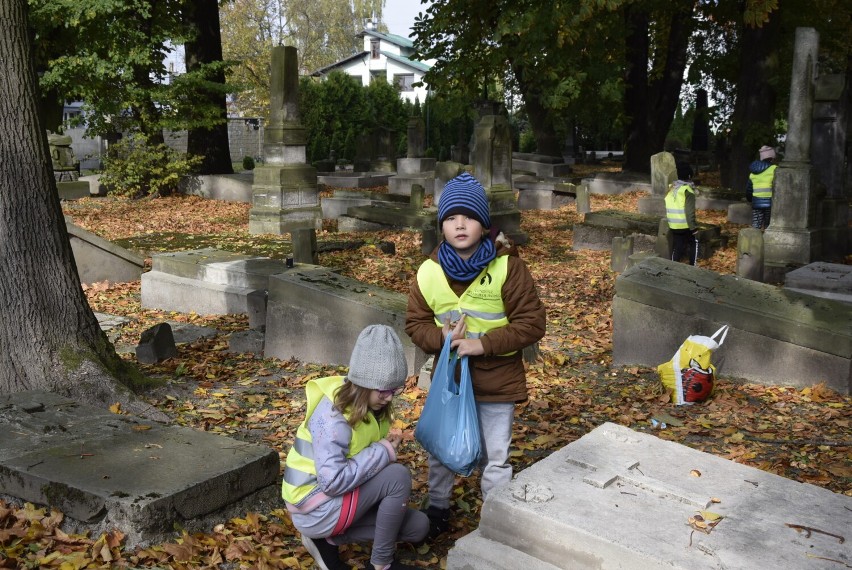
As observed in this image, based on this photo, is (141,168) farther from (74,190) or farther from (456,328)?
(456,328)

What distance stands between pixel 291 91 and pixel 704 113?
76.2 feet

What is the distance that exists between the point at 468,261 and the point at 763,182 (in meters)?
11.0

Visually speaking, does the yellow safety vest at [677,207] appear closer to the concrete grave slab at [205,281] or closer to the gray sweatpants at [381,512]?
the concrete grave slab at [205,281]

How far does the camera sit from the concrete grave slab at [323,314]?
7.14m

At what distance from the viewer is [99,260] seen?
11.5m

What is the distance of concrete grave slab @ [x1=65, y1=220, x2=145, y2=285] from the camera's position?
11289mm

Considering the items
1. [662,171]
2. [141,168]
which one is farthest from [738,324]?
[141,168]

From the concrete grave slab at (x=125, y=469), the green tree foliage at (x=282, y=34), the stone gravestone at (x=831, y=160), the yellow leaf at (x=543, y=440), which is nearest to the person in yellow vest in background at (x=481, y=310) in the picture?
the concrete grave slab at (x=125, y=469)

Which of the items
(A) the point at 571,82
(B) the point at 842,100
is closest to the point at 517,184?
(A) the point at 571,82

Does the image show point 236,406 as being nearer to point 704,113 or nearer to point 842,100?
point 842,100

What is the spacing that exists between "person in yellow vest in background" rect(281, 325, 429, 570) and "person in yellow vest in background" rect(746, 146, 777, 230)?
11.1 meters

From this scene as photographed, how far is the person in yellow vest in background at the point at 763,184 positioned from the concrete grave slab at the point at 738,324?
6.86 meters

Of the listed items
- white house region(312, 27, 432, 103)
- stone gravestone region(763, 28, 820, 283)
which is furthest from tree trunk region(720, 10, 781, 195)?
white house region(312, 27, 432, 103)

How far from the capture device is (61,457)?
4.37 metres
